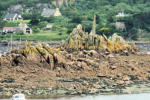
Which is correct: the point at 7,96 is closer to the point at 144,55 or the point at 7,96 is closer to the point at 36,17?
the point at 144,55

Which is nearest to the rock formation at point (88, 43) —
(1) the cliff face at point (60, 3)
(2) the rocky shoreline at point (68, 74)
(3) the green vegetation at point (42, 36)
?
(2) the rocky shoreline at point (68, 74)

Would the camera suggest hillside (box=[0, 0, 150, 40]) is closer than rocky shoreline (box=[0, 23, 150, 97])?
No

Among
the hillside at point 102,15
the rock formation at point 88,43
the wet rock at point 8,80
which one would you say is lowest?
the hillside at point 102,15

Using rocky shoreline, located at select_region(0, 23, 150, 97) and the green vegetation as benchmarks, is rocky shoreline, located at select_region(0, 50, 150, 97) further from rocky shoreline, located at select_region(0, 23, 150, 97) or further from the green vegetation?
the green vegetation

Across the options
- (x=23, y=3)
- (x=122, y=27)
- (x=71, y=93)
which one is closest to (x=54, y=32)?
(x=122, y=27)

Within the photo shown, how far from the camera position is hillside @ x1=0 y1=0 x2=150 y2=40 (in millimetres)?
105188

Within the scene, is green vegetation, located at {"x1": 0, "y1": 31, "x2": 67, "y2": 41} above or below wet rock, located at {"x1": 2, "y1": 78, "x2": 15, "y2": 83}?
below

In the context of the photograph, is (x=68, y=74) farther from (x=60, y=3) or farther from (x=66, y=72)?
(x=60, y=3)

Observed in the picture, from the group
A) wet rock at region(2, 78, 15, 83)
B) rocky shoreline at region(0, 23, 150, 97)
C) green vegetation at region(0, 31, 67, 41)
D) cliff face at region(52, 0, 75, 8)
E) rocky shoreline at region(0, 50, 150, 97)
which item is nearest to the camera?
rocky shoreline at region(0, 50, 150, 97)

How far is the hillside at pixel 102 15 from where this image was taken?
105m

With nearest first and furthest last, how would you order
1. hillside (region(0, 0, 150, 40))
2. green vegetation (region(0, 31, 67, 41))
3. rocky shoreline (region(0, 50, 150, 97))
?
1. rocky shoreline (region(0, 50, 150, 97))
2. green vegetation (region(0, 31, 67, 41))
3. hillside (region(0, 0, 150, 40))

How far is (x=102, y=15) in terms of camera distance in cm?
11850

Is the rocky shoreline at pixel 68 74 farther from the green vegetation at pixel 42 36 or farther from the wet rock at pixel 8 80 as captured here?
the green vegetation at pixel 42 36

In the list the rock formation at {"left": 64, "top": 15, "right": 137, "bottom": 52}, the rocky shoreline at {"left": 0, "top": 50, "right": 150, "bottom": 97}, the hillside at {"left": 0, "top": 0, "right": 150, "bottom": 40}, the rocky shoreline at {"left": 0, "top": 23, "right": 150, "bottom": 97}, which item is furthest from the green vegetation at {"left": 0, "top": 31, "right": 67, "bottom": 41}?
the rocky shoreline at {"left": 0, "top": 50, "right": 150, "bottom": 97}
